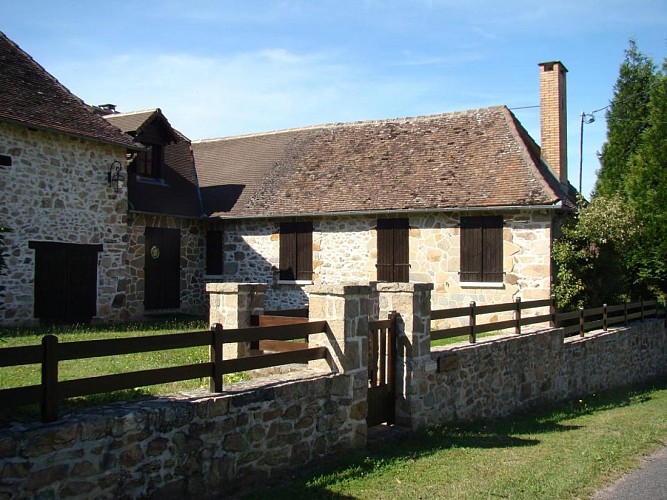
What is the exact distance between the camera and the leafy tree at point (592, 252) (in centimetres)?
1468

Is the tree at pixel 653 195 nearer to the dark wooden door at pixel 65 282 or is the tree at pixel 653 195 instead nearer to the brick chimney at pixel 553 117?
the brick chimney at pixel 553 117

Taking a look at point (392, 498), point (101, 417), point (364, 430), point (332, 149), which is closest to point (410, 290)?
point (364, 430)

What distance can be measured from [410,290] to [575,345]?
6.60 m

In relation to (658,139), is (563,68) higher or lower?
higher

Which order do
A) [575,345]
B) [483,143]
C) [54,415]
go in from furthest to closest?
[483,143]
[575,345]
[54,415]

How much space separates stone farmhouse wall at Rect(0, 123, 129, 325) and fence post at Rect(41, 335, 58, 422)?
9546 millimetres

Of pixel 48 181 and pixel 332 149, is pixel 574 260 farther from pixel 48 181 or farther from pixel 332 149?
pixel 48 181

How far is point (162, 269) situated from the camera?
17219 mm

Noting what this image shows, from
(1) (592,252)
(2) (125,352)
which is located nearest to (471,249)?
(1) (592,252)

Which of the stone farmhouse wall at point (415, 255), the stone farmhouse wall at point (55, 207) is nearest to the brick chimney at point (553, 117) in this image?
the stone farmhouse wall at point (415, 255)

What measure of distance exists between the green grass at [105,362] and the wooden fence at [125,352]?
30cm

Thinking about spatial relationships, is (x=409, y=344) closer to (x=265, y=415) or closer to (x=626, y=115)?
(x=265, y=415)

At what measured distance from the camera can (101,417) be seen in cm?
469

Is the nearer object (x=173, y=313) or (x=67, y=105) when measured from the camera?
(x=67, y=105)
